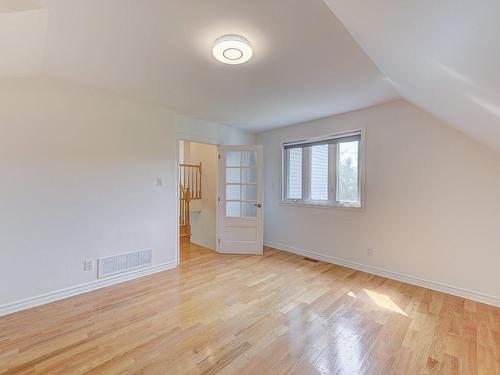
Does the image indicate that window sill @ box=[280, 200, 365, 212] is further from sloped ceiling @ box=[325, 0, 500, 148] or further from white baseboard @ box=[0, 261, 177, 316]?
white baseboard @ box=[0, 261, 177, 316]

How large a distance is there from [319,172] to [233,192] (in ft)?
5.02

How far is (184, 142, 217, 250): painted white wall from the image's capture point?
14.8ft

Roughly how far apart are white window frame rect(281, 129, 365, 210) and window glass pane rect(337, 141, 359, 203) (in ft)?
0.16

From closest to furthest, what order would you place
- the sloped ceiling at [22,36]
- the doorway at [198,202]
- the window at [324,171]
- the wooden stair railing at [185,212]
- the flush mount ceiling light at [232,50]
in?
the sloped ceiling at [22,36] → the flush mount ceiling light at [232,50] → the window at [324,171] → the doorway at [198,202] → the wooden stair railing at [185,212]

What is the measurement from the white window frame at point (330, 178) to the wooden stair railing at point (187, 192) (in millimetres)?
2060

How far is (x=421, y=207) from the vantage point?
9.24ft

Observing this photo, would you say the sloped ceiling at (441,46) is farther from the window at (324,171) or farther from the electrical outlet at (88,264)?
the electrical outlet at (88,264)

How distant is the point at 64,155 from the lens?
2.54 m

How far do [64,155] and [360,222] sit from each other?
3.77 meters

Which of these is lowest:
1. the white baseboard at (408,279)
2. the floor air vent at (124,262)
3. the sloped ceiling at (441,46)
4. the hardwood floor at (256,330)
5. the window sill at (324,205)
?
the hardwood floor at (256,330)

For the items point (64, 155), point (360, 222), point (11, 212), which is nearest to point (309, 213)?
point (360, 222)

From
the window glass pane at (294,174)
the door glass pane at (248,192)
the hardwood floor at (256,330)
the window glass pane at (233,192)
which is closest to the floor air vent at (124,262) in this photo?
the hardwood floor at (256,330)

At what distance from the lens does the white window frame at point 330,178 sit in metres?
3.32

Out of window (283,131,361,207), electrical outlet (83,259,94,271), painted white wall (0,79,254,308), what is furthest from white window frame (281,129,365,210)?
electrical outlet (83,259,94,271)
